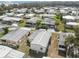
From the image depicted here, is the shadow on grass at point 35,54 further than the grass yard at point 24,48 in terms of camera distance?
No

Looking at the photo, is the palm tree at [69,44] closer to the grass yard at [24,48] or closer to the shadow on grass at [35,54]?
the shadow on grass at [35,54]

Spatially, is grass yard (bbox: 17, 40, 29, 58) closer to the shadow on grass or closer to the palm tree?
the shadow on grass

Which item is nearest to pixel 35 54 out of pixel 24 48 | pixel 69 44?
pixel 24 48

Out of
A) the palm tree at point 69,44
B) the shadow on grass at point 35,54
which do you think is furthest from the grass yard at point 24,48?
the palm tree at point 69,44

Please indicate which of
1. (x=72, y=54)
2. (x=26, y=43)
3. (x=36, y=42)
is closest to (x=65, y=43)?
(x=72, y=54)

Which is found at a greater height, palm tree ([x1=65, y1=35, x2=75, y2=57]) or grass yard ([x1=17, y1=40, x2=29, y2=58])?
palm tree ([x1=65, y1=35, x2=75, y2=57])

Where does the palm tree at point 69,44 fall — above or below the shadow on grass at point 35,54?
above

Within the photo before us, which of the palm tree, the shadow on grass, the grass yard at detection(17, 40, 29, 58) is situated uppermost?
the palm tree

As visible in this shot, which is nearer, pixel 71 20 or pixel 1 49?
pixel 1 49

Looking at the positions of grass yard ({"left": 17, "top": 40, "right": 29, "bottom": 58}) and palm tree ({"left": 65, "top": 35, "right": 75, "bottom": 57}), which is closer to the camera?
palm tree ({"left": 65, "top": 35, "right": 75, "bottom": 57})

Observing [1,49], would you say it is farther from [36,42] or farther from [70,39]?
[70,39]

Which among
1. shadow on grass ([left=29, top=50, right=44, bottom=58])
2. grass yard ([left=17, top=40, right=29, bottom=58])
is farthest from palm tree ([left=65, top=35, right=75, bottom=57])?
grass yard ([left=17, top=40, right=29, bottom=58])
